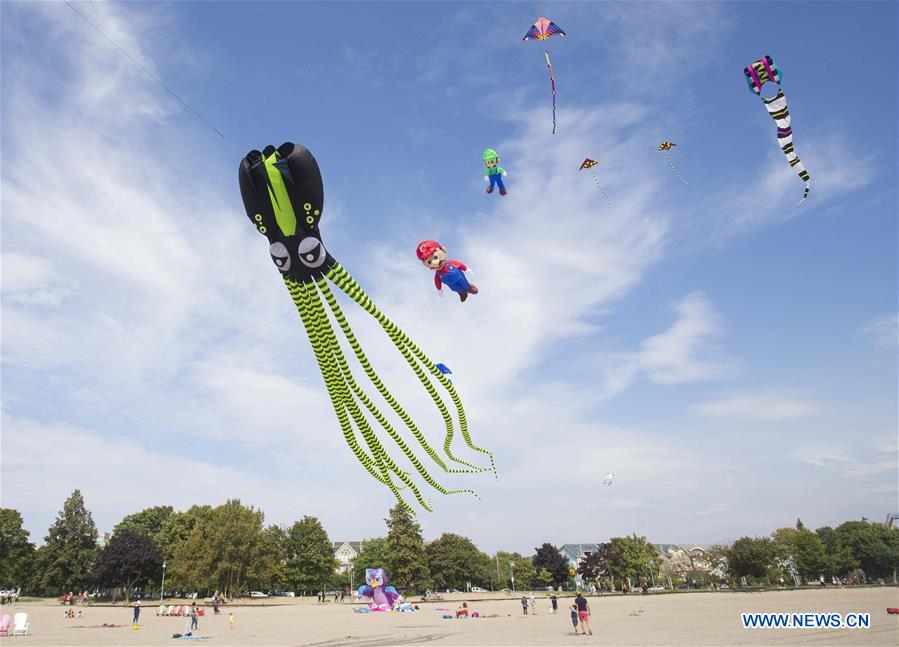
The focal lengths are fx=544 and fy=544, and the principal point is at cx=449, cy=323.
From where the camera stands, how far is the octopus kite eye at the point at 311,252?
935 centimetres

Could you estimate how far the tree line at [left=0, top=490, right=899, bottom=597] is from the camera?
72.9 metres

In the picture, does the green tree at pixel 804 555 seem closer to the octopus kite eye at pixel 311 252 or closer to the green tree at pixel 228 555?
the green tree at pixel 228 555

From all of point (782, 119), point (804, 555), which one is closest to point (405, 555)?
point (804, 555)

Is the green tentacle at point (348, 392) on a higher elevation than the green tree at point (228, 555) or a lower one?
higher

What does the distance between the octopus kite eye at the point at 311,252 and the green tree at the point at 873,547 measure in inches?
4435

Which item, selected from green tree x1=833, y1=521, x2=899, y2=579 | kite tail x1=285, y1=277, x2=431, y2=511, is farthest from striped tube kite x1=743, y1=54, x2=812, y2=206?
green tree x1=833, y1=521, x2=899, y2=579

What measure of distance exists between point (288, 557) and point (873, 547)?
96.0 m

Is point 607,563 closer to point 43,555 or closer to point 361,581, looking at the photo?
point 361,581

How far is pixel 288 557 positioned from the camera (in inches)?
3376

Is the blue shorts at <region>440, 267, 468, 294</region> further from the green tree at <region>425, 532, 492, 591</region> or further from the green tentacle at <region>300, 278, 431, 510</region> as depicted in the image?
the green tree at <region>425, 532, 492, 591</region>

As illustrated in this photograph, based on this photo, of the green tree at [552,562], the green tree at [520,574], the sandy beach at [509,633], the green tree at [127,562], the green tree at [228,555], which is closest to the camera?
the sandy beach at [509,633]

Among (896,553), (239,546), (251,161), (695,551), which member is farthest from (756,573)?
(251,161)

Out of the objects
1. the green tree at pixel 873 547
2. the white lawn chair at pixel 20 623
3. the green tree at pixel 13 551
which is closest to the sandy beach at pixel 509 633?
the white lawn chair at pixel 20 623

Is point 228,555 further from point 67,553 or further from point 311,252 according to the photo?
point 311,252
